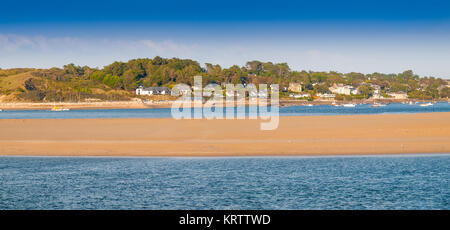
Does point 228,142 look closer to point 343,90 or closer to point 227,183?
point 227,183

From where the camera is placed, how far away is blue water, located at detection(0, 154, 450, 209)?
13547mm

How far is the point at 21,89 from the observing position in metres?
150

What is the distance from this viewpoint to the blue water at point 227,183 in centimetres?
1355

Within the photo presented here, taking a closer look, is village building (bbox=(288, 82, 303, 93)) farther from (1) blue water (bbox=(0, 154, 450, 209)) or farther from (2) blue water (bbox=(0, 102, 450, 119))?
(1) blue water (bbox=(0, 154, 450, 209))

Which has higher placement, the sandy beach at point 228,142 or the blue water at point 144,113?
the sandy beach at point 228,142

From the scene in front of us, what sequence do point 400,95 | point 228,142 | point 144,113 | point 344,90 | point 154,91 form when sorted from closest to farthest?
point 228,142, point 144,113, point 154,91, point 344,90, point 400,95

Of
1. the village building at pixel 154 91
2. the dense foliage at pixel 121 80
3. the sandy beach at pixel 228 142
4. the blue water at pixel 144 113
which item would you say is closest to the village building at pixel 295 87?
the dense foliage at pixel 121 80

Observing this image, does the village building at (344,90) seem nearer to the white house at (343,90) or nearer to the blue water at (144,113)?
the white house at (343,90)

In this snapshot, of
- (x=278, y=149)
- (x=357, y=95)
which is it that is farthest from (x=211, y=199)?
(x=357, y=95)

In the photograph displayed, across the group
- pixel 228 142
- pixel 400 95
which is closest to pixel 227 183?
pixel 228 142

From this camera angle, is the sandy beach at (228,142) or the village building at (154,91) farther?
the village building at (154,91)

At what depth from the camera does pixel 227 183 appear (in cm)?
1609
